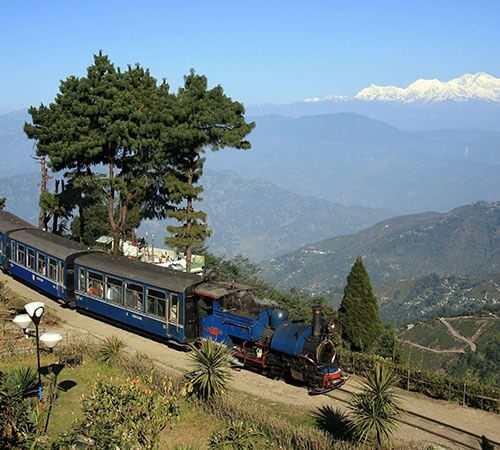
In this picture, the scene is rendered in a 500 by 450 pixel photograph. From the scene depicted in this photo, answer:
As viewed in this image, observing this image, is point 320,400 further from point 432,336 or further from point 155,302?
point 432,336

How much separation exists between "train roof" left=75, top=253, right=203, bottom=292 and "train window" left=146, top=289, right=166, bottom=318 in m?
0.36

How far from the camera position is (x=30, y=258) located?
31.7 m

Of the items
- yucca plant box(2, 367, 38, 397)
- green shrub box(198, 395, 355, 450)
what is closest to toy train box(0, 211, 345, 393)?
green shrub box(198, 395, 355, 450)

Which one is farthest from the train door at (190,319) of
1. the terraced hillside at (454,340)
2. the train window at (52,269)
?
the terraced hillside at (454,340)

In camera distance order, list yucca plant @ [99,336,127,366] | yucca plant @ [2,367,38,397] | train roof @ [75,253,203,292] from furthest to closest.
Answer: train roof @ [75,253,203,292]
yucca plant @ [99,336,127,366]
yucca plant @ [2,367,38,397]

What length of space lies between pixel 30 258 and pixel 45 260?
210cm

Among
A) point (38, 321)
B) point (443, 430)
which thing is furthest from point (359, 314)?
point (38, 321)

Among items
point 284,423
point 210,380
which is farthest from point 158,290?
point 284,423

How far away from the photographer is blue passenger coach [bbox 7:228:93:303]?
28562mm

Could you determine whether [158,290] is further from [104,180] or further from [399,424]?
[104,180]

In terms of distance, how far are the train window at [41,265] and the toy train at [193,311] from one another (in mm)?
332

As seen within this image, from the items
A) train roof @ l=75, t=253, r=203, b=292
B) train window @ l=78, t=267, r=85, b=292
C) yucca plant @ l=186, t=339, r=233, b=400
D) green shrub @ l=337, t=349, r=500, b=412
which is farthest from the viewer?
train window @ l=78, t=267, r=85, b=292

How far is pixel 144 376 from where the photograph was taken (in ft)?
64.6

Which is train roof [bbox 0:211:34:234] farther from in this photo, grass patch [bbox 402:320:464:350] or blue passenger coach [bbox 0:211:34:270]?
grass patch [bbox 402:320:464:350]
